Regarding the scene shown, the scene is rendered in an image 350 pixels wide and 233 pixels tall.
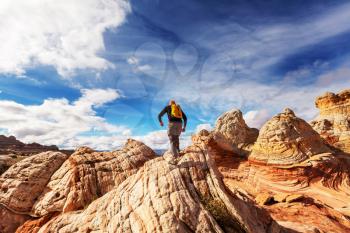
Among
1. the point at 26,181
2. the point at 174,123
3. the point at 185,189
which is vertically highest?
the point at 174,123

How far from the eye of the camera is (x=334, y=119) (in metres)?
51.0

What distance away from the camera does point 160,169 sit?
45.4ft

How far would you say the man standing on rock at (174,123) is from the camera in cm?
1520

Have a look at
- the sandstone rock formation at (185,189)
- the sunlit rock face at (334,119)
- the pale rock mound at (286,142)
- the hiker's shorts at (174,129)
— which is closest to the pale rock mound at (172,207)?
the sandstone rock formation at (185,189)

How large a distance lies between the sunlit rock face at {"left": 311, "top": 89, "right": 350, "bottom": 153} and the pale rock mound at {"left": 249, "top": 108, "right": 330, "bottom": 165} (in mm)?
14219

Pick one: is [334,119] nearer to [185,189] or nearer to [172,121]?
[172,121]

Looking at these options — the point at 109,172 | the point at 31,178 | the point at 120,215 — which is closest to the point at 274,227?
the point at 120,215

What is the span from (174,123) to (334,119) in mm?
46257

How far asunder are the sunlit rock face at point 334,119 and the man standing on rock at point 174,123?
112 feet

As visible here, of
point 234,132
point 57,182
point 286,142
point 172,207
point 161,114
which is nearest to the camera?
point 172,207

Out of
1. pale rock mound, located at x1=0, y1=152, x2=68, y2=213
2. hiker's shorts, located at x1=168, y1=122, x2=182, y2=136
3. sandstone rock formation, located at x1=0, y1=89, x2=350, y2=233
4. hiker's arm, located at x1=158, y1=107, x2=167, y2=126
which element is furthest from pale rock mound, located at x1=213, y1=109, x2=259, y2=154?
pale rock mound, located at x1=0, y1=152, x2=68, y2=213

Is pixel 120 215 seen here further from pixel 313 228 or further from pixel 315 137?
pixel 315 137

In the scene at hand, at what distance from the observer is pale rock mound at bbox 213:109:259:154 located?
35.2 m

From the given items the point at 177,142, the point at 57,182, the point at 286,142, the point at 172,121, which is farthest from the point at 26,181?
the point at 286,142
